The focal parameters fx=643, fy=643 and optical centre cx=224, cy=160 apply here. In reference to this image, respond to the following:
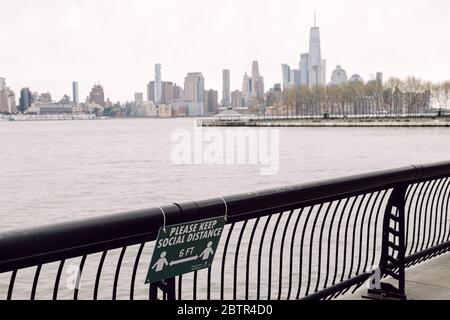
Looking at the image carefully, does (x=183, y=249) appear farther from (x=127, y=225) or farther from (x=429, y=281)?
(x=429, y=281)

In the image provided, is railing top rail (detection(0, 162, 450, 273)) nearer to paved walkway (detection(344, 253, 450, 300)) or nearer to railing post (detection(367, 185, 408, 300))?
railing post (detection(367, 185, 408, 300))

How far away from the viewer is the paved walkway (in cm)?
555

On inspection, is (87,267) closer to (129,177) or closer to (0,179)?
(129,177)

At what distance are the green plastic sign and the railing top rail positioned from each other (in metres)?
0.05

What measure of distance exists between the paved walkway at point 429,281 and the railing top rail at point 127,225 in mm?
1447

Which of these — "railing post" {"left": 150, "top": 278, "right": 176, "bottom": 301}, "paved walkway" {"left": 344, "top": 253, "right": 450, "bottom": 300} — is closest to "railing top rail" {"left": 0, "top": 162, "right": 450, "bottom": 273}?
"railing post" {"left": 150, "top": 278, "right": 176, "bottom": 301}

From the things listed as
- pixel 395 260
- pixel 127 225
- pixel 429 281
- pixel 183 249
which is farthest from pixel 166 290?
pixel 429 281

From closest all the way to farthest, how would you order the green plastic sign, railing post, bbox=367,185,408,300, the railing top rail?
1. the railing top rail
2. the green plastic sign
3. railing post, bbox=367,185,408,300

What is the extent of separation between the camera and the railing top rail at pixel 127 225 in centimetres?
274

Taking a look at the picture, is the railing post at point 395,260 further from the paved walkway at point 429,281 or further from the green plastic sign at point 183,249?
the green plastic sign at point 183,249

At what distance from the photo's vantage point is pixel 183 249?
134 inches

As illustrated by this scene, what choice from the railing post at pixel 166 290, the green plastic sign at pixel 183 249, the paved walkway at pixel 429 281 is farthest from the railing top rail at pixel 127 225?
the paved walkway at pixel 429 281

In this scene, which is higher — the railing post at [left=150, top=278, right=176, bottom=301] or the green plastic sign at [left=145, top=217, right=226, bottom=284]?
the green plastic sign at [left=145, top=217, right=226, bottom=284]
